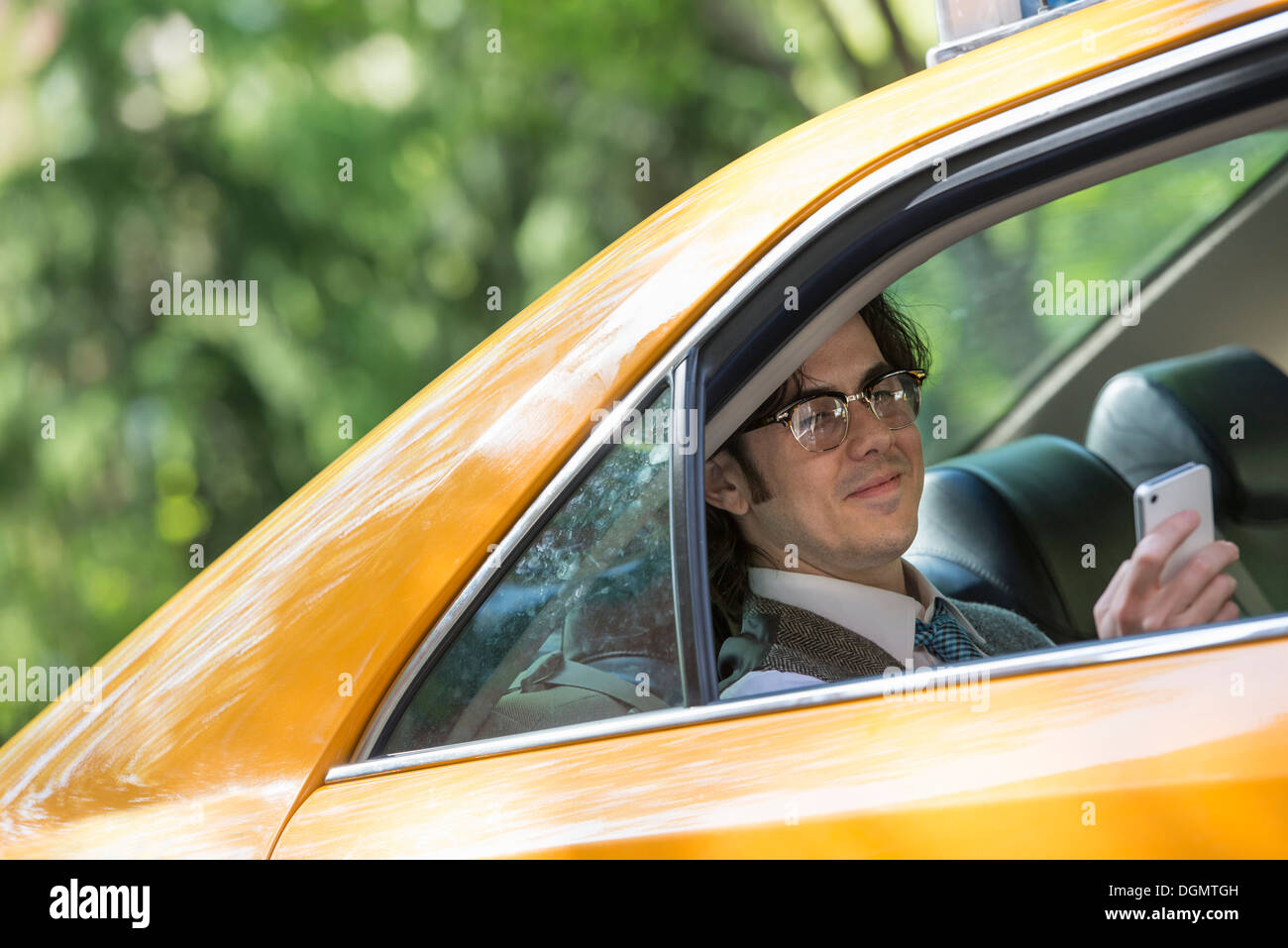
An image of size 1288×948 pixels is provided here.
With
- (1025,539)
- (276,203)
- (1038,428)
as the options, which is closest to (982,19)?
(1025,539)

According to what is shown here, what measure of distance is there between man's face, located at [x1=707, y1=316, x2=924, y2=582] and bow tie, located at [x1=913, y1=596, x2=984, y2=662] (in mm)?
117

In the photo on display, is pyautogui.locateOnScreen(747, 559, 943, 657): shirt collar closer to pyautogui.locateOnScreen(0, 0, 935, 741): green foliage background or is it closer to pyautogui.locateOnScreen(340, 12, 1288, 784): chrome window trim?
pyautogui.locateOnScreen(340, 12, 1288, 784): chrome window trim

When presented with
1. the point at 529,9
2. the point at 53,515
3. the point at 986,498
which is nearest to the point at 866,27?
the point at 529,9

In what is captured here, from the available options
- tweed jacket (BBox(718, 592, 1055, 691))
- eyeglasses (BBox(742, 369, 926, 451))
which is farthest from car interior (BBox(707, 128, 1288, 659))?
tweed jacket (BBox(718, 592, 1055, 691))

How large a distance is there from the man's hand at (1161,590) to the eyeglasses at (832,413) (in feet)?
1.26

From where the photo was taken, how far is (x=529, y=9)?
5.44 meters

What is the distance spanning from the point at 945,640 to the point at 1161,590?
306mm

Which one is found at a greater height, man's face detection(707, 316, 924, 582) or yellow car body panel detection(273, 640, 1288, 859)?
man's face detection(707, 316, 924, 582)

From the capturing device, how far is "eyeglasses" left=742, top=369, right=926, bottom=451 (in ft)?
5.38

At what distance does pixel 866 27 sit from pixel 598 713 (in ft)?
16.4
